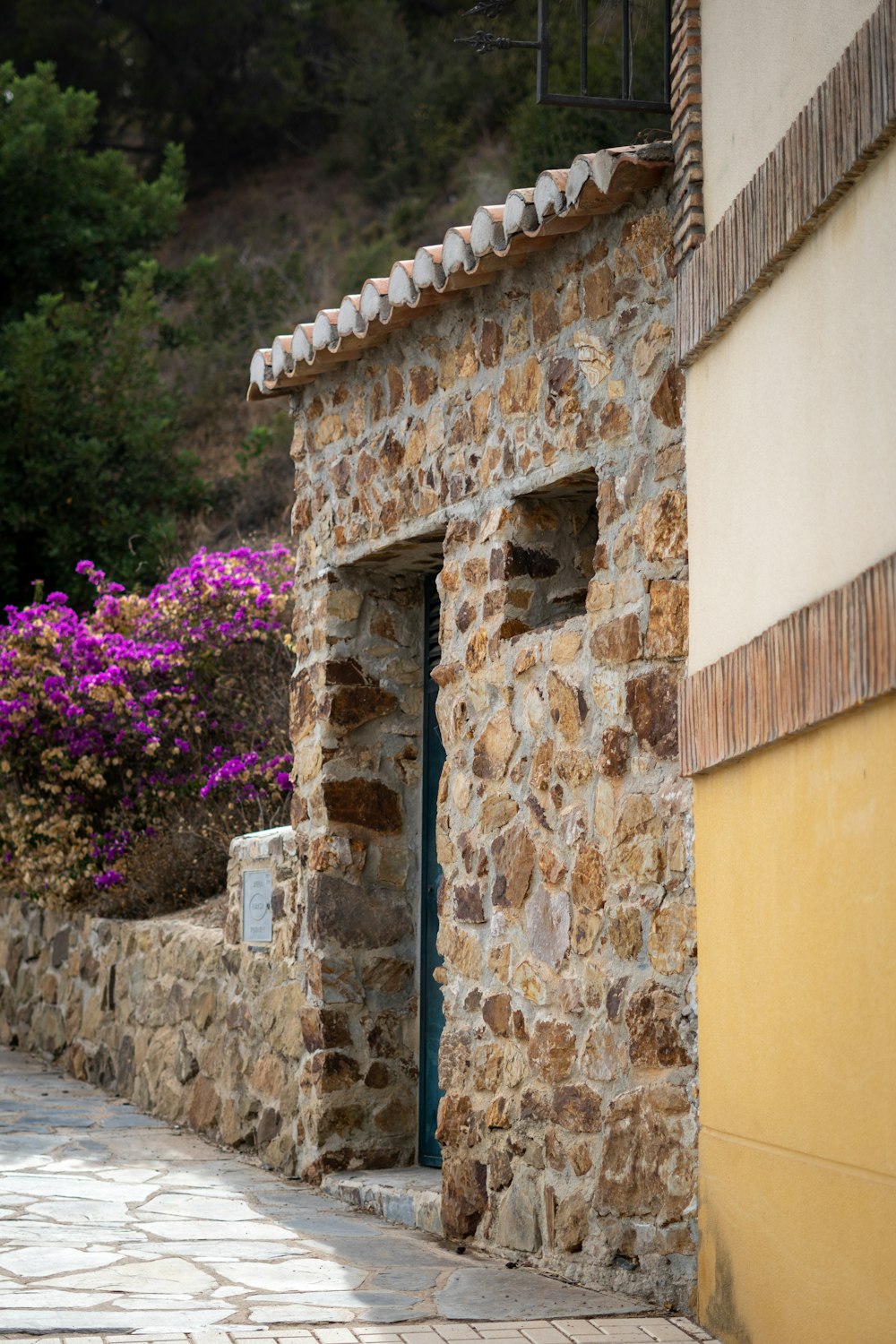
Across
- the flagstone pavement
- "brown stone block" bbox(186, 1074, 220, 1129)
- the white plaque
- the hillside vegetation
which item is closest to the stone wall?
the flagstone pavement

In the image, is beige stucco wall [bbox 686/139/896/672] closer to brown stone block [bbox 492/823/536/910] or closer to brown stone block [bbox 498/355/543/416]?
brown stone block [bbox 498/355/543/416]

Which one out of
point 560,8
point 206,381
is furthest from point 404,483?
point 206,381

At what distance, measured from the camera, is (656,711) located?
197 inches

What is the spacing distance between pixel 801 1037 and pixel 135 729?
7518mm

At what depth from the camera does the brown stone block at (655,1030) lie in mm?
4797

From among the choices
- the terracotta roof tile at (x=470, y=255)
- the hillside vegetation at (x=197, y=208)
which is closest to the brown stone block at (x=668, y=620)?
the terracotta roof tile at (x=470, y=255)

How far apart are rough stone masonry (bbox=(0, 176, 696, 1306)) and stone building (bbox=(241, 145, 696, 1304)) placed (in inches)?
0.5

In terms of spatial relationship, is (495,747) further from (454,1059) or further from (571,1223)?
(571,1223)

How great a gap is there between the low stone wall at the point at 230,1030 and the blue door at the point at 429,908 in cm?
10

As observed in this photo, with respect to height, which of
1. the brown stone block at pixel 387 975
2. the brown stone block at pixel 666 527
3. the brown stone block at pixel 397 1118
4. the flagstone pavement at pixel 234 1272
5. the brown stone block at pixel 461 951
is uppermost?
the brown stone block at pixel 666 527

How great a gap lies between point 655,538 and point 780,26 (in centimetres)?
154

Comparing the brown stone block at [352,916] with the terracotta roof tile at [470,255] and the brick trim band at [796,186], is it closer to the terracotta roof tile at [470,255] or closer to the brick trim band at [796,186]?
the terracotta roof tile at [470,255]

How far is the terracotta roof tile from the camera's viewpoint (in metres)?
5.00

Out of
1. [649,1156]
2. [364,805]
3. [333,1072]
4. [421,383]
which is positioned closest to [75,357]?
[364,805]
